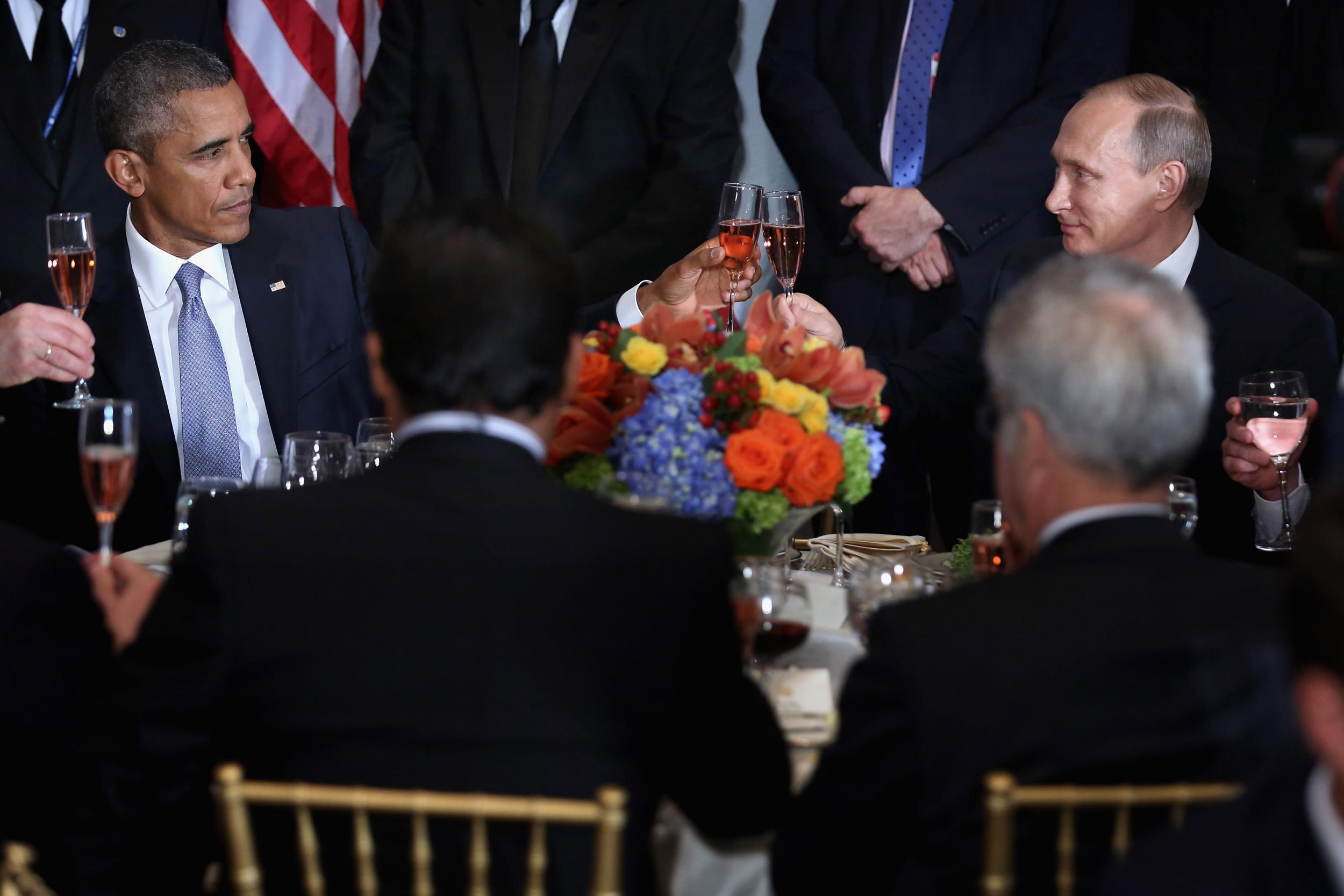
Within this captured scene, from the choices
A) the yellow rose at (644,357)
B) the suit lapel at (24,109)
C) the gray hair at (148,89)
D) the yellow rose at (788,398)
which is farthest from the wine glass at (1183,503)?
the suit lapel at (24,109)

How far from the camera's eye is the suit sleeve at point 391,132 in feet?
14.0

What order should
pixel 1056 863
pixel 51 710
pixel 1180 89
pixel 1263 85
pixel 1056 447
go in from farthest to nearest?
1. pixel 1263 85
2. pixel 1180 89
3. pixel 51 710
4. pixel 1056 447
5. pixel 1056 863

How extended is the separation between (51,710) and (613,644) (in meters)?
0.73

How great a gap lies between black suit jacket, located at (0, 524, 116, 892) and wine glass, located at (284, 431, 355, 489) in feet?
2.20

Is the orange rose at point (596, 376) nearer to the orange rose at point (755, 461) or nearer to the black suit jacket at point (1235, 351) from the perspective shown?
the orange rose at point (755, 461)

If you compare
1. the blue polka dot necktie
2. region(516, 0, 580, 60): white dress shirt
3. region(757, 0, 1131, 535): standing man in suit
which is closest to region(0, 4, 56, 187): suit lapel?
region(516, 0, 580, 60): white dress shirt

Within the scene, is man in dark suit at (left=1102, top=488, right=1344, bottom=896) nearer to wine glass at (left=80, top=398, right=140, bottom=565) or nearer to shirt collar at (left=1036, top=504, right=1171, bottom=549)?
shirt collar at (left=1036, top=504, right=1171, bottom=549)

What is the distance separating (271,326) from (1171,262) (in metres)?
2.14

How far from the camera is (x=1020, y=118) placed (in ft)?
13.5

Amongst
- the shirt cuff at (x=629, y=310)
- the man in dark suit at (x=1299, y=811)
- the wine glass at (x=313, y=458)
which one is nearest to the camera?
the man in dark suit at (x=1299, y=811)

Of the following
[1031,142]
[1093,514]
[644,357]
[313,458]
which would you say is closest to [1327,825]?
[1093,514]

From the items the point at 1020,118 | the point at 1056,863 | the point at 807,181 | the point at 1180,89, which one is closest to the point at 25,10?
the point at 807,181

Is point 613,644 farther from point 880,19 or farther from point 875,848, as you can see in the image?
point 880,19

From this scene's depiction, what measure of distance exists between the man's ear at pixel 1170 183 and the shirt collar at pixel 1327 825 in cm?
236
